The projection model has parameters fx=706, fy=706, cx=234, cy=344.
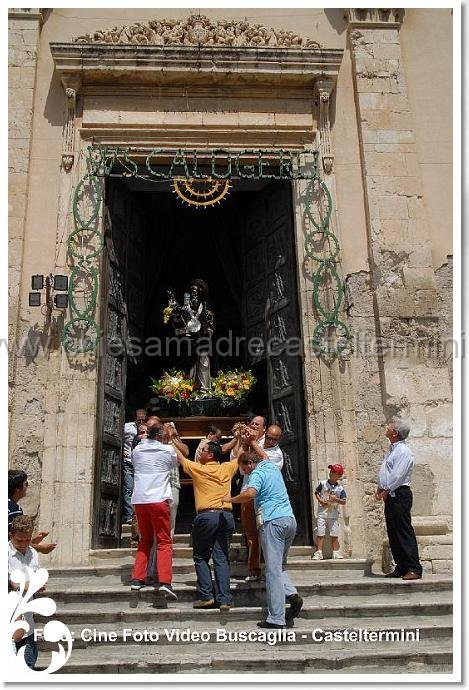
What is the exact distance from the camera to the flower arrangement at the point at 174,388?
9945 mm

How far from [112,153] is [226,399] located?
144 inches

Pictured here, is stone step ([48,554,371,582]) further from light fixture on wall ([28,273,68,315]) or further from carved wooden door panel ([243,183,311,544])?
light fixture on wall ([28,273,68,315])

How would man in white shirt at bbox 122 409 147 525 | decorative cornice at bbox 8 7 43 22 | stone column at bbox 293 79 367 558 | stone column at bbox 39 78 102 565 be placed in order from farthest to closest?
decorative cornice at bbox 8 7 43 22, man in white shirt at bbox 122 409 147 525, stone column at bbox 293 79 367 558, stone column at bbox 39 78 102 565

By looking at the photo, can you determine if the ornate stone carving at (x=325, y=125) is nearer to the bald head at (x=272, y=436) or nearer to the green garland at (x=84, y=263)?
the green garland at (x=84, y=263)

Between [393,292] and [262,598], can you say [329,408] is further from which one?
[262,598]

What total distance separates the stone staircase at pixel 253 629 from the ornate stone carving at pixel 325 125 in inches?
202

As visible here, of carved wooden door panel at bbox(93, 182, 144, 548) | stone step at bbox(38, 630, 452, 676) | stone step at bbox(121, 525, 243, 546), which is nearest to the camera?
stone step at bbox(38, 630, 452, 676)

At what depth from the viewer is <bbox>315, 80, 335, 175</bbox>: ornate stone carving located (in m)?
9.02

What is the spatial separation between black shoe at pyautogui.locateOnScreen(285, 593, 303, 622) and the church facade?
2.43 meters

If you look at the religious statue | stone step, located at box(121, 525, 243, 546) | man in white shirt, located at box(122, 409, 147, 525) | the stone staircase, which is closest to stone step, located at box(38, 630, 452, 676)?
the stone staircase

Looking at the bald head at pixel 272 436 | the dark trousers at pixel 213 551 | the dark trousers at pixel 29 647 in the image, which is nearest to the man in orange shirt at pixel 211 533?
the dark trousers at pixel 213 551

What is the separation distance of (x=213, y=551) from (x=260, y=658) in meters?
1.00

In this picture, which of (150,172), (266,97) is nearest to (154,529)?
(150,172)

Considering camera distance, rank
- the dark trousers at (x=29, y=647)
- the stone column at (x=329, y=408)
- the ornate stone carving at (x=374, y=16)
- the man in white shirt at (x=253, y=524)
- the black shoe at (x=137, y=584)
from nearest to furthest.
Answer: the dark trousers at (x=29, y=647)
the black shoe at (x=137, y=584)
the man in white shirt at (x=253, y=524)
the stone column at (x=329, y=408)
the ornate stone carving at (x=374, y=16)
